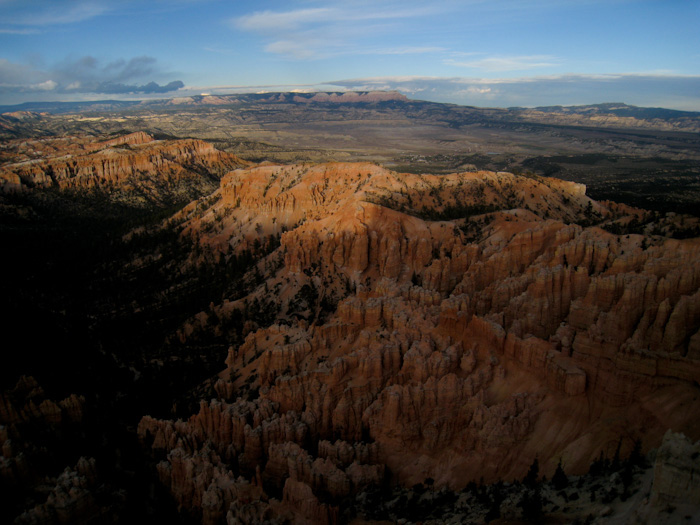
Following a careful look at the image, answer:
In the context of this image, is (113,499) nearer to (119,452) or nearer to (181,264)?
(119,452)

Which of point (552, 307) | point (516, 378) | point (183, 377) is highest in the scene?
point (552, 307)

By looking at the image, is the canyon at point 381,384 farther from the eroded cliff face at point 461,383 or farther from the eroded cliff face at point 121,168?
the eroded cliff face at point 121,168

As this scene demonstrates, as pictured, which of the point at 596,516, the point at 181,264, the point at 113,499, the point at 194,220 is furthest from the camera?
the point at 194,220

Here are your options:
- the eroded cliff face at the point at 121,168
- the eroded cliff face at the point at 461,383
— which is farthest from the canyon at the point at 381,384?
the eroded cliff face at the point at 121,168

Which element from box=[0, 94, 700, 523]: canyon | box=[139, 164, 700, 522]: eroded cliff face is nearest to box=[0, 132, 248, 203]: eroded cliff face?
box=[0, 94, 700, 523]: canyon

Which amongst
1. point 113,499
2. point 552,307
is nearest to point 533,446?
point 552,307

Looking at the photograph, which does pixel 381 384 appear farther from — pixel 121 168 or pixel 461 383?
pixel 121 168

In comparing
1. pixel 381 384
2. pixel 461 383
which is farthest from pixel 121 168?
pixel 461 383
